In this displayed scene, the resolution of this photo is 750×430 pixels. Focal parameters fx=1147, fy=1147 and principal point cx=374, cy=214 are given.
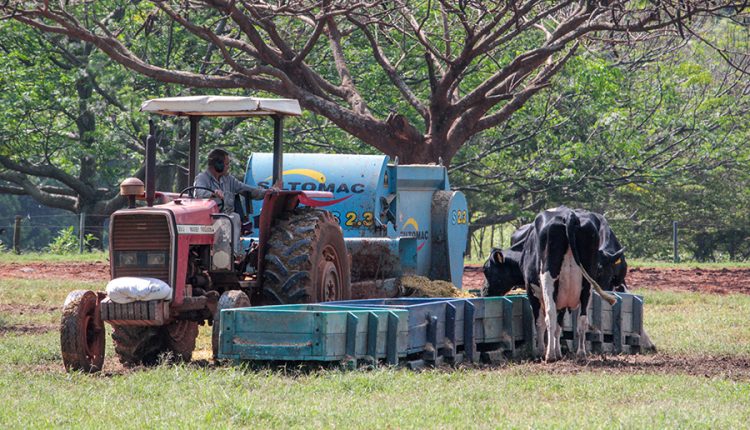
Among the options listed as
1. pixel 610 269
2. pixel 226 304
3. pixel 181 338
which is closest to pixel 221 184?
pixel 181 338

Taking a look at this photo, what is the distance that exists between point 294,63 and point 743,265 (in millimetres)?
15455

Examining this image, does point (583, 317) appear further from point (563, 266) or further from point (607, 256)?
point (607, 256)

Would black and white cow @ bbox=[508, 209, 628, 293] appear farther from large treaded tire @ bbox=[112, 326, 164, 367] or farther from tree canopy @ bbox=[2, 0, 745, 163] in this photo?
large treaded tire @ bbox=[112, 326, 164, 367]

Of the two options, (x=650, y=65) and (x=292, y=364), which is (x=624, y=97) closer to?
(x=650, y=65)

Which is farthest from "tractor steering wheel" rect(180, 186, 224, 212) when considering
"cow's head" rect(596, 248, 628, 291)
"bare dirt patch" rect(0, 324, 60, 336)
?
"cow's head" rect(596, 248, 628, 291)

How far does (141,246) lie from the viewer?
1051 cm

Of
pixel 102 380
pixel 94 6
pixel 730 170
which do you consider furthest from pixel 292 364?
pixel 730 170

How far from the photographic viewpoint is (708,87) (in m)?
36.4

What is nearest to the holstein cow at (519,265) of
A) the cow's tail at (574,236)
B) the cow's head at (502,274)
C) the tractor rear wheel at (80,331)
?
the cow's head at (502,274)

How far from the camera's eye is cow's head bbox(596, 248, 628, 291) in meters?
13.5

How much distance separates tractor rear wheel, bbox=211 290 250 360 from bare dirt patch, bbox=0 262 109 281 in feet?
41.2

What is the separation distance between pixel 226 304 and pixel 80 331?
1.31 meters

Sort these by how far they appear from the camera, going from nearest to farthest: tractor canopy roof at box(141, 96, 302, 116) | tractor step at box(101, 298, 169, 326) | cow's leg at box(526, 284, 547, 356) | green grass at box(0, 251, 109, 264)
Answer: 1. tractor step at box(101, 298, 169, 326)
2. tractor canopy roof at box(141, 96, 302, 116)
3. cow's leg at box(526, 284, 547, 356)
4. green grass at box(0, 251, 109, 264)

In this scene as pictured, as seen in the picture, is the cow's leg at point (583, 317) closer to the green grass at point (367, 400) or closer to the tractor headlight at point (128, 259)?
the green grass at point (367, 400)
